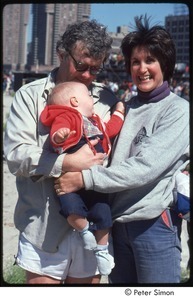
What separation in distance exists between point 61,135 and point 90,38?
0.45 m

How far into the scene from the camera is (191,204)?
2.16 meters

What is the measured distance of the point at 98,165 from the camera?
6.76 ft

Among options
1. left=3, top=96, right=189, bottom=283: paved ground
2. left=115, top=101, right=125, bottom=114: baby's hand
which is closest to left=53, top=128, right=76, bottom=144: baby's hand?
left=115, top=101, right=125, bottom=114: baby's hand

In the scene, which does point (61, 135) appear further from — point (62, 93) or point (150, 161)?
point (150, 161)

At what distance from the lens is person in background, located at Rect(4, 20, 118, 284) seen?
2.10 meters

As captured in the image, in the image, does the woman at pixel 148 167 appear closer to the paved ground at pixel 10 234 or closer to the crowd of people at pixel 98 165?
the crowd of people at pixel 98 165

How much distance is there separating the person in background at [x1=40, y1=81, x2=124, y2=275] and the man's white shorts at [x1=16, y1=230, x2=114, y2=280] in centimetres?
7

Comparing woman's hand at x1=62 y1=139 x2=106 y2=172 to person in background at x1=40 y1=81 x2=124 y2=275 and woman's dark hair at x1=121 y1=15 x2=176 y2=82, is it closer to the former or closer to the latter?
person in background at x1=40 y1=81 x2=124 y2=275

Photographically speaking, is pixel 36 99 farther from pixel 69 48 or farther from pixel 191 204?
pixel 191 204

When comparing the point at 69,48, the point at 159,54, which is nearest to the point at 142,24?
the point at 159,54

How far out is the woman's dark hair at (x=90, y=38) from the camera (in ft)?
6.97

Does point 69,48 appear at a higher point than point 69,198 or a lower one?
higher

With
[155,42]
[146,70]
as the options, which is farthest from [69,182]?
[155,42]
